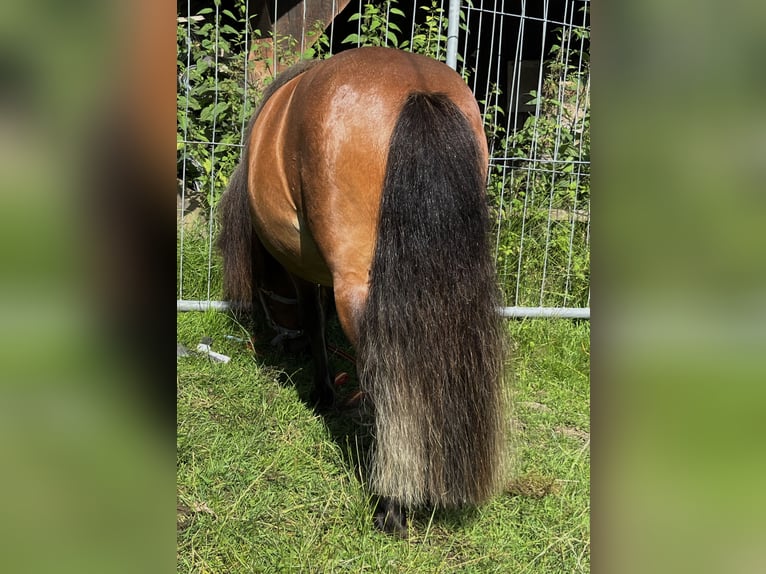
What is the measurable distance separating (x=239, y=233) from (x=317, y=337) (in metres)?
0.70

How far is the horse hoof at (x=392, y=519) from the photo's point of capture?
1886 mm

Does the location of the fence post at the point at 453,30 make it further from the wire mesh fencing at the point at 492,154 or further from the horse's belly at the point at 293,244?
the horse's belly at the point at 293,244

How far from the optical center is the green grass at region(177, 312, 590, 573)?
5.85 feet

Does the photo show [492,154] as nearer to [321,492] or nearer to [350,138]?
[350,138]

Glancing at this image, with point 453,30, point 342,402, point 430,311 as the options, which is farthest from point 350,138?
point 453,30

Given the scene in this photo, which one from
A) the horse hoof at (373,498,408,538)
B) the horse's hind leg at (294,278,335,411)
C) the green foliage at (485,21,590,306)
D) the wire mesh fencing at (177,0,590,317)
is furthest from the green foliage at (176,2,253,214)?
the horse hoof at (373,498,408,538)

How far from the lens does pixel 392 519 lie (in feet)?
6.23

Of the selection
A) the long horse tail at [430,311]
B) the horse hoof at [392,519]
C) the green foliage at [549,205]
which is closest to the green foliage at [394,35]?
the green foliage at [549,205]

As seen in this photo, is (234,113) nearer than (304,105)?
No

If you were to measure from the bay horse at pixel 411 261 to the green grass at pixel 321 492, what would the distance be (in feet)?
0.51
